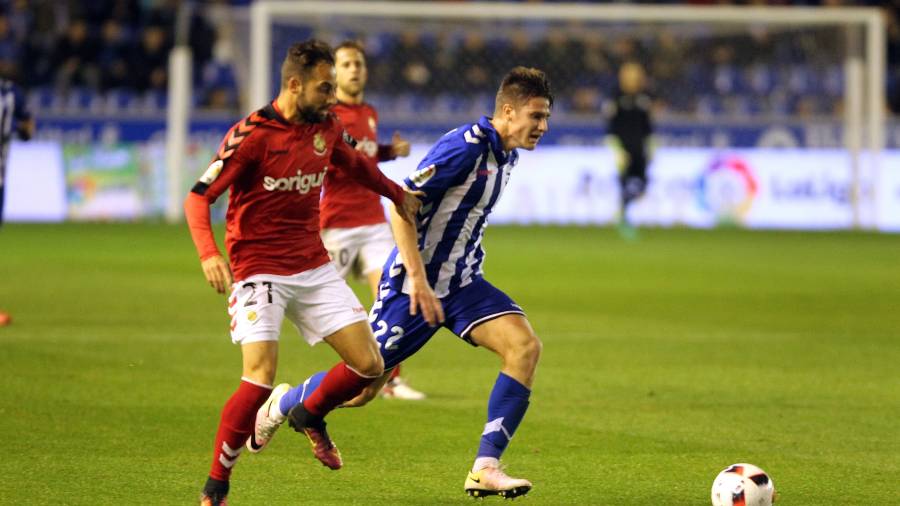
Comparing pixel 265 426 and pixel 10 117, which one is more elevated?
pixel 10 117

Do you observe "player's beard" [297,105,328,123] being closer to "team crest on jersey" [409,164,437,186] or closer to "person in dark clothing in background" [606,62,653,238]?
"team crest on jersey" [409,164,437,186]

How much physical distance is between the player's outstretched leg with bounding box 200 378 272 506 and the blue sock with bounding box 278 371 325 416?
664 mm

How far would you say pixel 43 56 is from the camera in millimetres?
26391

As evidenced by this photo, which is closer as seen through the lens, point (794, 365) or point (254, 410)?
point (254, 410)

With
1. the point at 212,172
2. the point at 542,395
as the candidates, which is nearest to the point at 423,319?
the point at 212,172

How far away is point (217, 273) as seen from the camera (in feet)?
18.1

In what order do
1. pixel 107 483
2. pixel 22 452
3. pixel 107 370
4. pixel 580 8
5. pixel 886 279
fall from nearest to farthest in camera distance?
pixel 107 483, pixel 22 452, pixel 107 370, pixel 886 279, pixel 580 8

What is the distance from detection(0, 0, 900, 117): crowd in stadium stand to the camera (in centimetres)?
2398

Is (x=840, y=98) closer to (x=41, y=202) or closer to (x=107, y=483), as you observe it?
(x=41, y=202)

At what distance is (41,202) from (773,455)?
19.4 meters

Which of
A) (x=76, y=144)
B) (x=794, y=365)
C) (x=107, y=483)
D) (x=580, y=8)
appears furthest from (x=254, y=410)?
(x=76, y=144)

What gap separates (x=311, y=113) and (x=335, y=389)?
1.14 m

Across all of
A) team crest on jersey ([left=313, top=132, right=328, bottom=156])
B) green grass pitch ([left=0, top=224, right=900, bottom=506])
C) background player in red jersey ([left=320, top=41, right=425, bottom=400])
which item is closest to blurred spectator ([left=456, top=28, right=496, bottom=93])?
green grass pitch ([left=0, top=224, right=900, bottom=506])

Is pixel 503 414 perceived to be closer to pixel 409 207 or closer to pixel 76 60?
pixel 409 207
